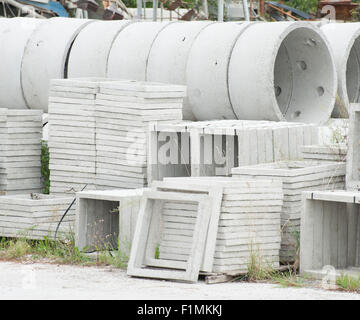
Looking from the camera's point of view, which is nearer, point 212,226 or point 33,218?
point 212,226

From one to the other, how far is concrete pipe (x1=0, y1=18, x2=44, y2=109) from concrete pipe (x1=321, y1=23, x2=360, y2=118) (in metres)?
4.79

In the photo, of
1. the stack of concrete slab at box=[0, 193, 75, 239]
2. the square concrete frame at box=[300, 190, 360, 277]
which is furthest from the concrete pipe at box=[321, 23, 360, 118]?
the stack of concrete slab at box=[0, 193, 75, 239]

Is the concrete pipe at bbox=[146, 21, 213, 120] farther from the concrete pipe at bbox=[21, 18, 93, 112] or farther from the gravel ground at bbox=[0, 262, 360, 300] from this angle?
the gravel ground at bbox=[0, 262, 360, 300]

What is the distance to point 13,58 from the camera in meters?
15.0

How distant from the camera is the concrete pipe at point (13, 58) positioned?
15.0m

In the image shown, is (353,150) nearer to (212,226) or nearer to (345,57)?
(212,226)

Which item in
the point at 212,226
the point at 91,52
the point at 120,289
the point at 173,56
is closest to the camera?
the point at 120,289

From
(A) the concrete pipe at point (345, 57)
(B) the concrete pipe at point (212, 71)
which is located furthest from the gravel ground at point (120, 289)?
(A) the concrete pipe at point (345, 57)

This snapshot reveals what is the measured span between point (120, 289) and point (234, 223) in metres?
1.15

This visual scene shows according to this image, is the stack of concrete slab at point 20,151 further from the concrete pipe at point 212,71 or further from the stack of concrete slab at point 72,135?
the concrete pipe at point 212,71

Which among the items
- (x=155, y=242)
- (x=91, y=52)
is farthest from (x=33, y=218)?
(x=91, y=52)

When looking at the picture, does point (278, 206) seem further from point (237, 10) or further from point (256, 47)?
point (237, 10)

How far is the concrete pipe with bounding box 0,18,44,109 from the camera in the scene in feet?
49.4

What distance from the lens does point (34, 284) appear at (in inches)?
322
